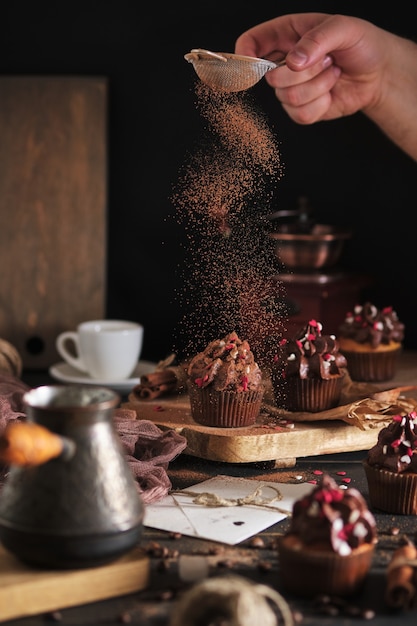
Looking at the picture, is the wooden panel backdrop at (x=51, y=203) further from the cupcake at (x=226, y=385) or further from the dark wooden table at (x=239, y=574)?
the dark wooden table at (x=239, y=574)

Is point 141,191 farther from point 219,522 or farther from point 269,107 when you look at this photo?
point 219,522

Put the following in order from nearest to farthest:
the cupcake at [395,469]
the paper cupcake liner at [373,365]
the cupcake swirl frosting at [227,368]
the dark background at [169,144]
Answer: the cupcake at [395,469] → the cupcake swirl frosting at [227,368] → the paper cupcake liner at [373,365] → the dark background at [169,144]

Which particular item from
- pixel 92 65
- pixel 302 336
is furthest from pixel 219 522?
pixel 92 65

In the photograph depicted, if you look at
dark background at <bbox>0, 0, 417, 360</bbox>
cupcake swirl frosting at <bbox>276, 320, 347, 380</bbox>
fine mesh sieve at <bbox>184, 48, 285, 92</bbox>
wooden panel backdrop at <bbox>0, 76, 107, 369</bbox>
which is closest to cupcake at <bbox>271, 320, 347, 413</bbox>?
cupcake swirl frosting at <bbox>276, 320, 347, 380</bbox>

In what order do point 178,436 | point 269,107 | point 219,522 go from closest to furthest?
point 219,522, point 178,436, point 269,107

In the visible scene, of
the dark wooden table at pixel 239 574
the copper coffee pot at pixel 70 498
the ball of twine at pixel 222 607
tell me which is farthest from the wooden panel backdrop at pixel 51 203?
the ball of twine at pixel 222 607

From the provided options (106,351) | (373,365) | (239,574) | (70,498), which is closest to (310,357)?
(373,365)
